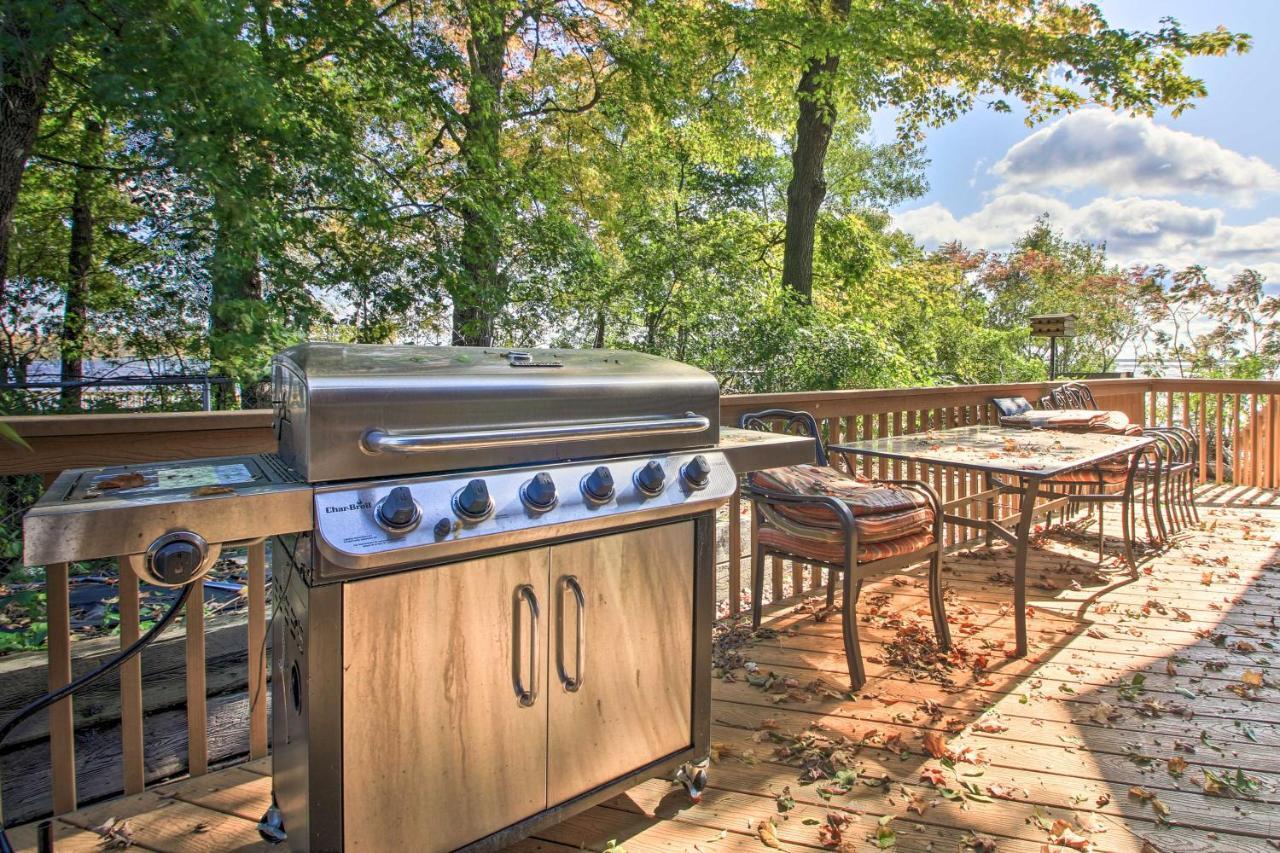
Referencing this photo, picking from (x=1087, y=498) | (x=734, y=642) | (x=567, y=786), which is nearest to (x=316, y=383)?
(x=567, y=786)

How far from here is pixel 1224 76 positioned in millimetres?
7684

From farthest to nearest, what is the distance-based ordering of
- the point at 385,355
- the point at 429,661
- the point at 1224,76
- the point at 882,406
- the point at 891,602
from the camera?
the point at 1224,76, the point at 882,406, the point at 891,602, the point at 385,355, the point at 429,661

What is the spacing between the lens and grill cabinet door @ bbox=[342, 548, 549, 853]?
126cm

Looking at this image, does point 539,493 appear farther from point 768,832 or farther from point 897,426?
point 897,426

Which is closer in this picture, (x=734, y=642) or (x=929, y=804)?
A: (x=929, y=804)

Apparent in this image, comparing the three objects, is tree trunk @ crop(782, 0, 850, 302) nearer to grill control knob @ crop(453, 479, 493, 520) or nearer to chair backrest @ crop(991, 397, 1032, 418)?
chair backrest @ crop(991, 397, 1032, 418)

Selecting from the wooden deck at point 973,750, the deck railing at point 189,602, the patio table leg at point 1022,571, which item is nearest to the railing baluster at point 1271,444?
the deck railing at point 189,602

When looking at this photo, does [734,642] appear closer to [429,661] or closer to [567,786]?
[567,786]

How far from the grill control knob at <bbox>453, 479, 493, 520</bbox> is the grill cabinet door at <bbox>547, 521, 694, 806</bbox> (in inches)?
9.6

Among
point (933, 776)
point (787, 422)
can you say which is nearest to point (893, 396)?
point (787, 422)

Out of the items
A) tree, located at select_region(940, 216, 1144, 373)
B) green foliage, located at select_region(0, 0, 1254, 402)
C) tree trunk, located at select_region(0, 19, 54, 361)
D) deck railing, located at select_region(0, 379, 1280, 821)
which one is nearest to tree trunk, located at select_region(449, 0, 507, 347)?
green foliage, located at select_region(0, 0, 1254, 402)

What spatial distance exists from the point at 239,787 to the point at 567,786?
97cm

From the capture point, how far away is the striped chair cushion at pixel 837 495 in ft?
8.09

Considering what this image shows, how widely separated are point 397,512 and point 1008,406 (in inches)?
178
